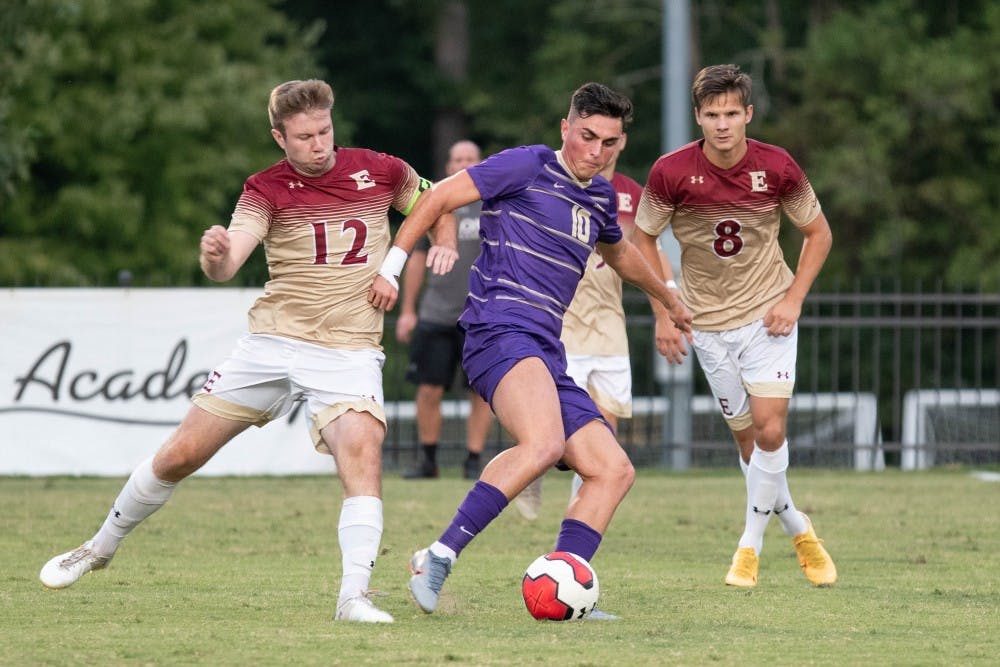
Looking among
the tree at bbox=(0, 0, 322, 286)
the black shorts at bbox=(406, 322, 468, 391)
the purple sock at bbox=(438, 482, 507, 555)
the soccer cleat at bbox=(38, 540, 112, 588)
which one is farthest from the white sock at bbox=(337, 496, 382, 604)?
the tree at bbox=(0, 0, 322, 286)

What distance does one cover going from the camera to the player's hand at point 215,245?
630 cm

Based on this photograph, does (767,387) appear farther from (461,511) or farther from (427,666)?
(427,666)

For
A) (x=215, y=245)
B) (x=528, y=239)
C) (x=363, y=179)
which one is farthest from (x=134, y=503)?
(x=528, y=239)

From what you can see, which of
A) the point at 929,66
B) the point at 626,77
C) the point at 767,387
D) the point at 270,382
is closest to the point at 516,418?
the point at 270,382

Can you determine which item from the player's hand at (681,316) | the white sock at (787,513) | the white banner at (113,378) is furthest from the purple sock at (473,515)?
the white banner at (113,378)

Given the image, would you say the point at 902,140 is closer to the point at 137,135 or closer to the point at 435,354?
the point at 137,135

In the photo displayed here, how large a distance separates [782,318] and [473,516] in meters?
2.30

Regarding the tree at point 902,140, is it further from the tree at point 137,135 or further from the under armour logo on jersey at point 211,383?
the under armour logo on jersey at point 211,383

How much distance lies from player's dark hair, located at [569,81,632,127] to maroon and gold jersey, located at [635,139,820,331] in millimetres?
1196

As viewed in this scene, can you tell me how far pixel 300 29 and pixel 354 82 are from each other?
5.40ft

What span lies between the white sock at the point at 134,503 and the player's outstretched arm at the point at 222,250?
0.94 metres

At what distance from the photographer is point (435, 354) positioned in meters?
13.9

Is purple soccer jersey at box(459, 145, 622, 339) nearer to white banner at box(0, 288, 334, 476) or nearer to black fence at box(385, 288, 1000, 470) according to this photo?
black fence at box(385, 288, 1000, 470)

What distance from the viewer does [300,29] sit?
36.0 m
